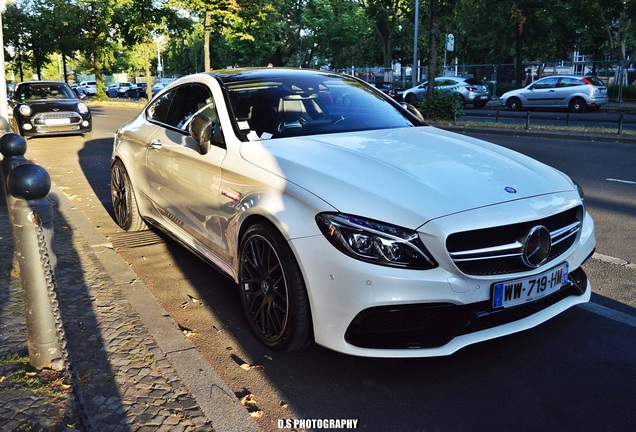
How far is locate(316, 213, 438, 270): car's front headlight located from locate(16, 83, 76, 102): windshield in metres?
15.4

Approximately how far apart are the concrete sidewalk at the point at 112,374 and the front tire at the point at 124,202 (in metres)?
1.35

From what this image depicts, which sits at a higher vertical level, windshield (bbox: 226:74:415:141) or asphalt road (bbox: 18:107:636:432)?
windshield (bbox: 226:74:415:141)

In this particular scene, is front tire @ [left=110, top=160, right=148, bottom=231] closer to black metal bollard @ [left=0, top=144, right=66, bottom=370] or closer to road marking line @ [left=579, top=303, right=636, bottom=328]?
black metal bollard @ [left=0, top=144, right=66, bottom=370]

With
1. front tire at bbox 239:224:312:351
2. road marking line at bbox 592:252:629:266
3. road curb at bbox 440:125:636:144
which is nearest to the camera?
front tire at bbox 239:224:312:351

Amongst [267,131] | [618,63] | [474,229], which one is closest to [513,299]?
[474,229]

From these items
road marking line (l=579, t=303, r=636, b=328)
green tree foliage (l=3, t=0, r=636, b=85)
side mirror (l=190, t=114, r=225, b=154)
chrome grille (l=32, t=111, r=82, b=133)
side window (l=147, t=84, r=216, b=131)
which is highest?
green tree foliage (l=3, t=0, r=636, b=85)

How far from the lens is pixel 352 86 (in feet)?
16.4

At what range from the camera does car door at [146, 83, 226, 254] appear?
404cm

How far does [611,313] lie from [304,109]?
8.44ft

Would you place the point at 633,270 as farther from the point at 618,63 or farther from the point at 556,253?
the point at 618,63

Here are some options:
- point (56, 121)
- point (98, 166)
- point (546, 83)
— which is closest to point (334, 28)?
point (546, 83)

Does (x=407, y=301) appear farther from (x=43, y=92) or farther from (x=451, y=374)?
(x=43, y=92)

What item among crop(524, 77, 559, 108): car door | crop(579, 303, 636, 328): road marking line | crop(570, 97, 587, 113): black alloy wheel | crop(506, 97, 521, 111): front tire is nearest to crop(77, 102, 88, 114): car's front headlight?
crop(579, 303, 636, 328): road marking line

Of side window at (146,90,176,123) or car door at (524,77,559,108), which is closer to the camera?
side window at (146,90,176,123)
